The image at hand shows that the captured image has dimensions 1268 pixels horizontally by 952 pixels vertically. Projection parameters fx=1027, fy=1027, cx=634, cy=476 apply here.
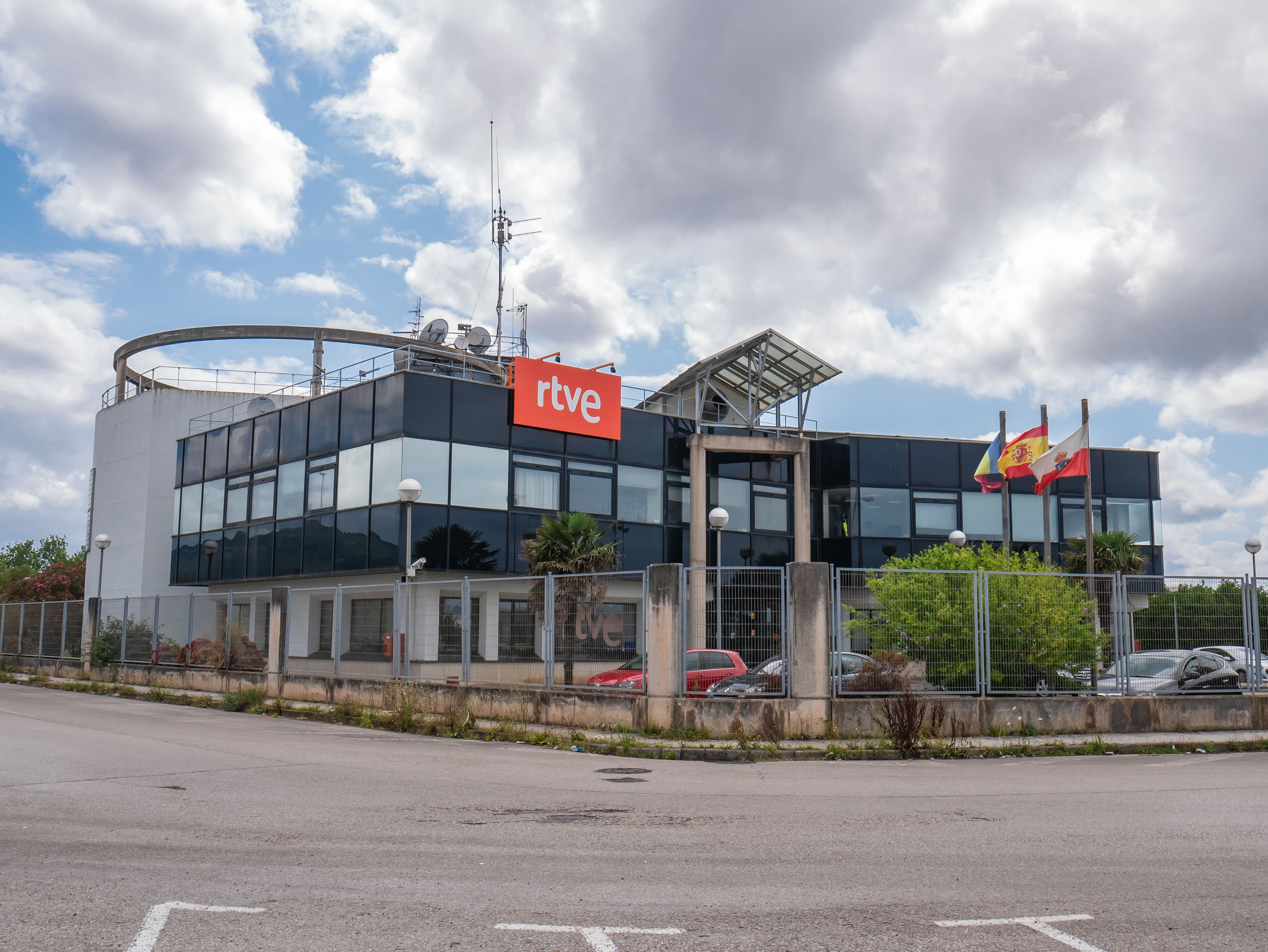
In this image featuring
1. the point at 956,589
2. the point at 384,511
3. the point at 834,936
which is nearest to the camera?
the point at 834,936

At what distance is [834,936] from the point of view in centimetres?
504

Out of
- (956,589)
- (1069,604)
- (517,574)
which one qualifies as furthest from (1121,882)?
(517,574)

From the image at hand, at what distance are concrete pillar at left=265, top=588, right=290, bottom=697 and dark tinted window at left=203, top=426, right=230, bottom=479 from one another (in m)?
14.2

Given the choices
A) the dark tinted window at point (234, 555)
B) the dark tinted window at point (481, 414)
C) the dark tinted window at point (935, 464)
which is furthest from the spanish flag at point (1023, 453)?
the dark tinted window at point (234, 555)

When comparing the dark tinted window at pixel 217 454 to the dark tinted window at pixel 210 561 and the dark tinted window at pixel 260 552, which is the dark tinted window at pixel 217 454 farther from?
the dark tinted window at pixel 260 552

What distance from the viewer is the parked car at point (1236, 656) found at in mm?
16312

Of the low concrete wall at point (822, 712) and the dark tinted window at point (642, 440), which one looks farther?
the dark tinted window at point (642, 440)

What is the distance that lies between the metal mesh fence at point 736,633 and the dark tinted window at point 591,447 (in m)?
16.6

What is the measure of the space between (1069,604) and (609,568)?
1226cm

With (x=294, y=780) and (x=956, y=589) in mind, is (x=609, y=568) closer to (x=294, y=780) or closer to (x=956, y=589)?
(x=956, y=589)

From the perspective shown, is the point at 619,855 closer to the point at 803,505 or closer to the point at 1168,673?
the point at 1168,673

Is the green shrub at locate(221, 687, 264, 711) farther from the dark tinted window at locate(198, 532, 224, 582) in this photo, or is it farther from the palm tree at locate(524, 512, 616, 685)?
the dark tinted window at locate(198, 532, 224, 582)

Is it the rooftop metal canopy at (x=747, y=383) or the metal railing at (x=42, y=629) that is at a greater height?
the rooftop metal canopy at (x=747, y=383)

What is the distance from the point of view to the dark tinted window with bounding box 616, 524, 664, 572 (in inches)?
1230
